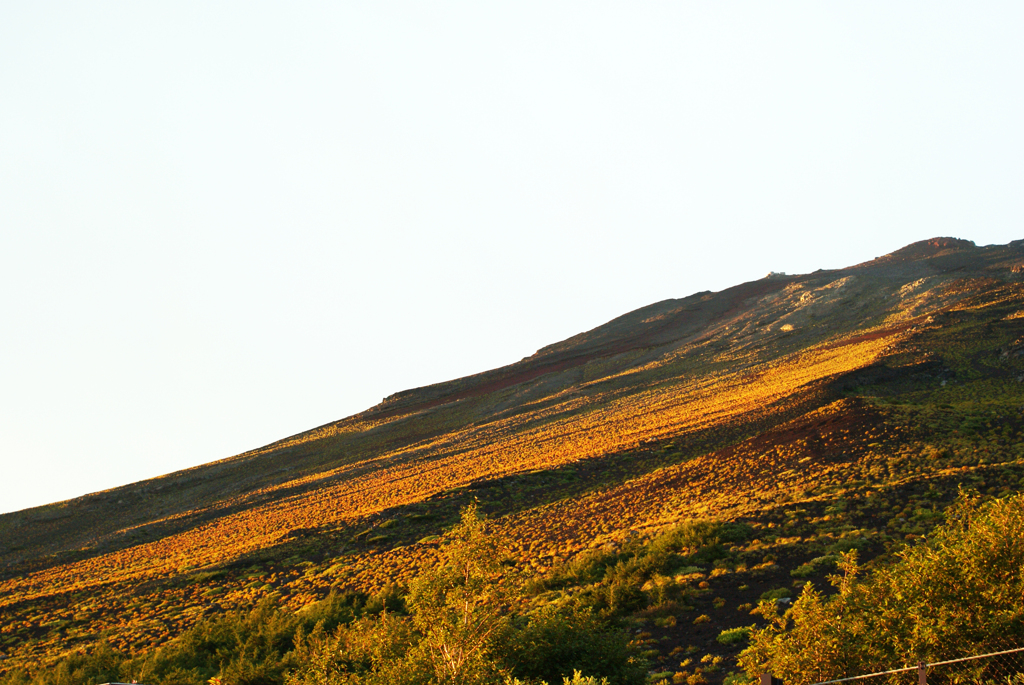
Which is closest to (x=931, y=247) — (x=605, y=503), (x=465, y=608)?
(x=605, y=503)

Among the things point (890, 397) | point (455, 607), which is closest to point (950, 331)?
point (890, 397)

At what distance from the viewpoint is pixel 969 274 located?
73625 mm

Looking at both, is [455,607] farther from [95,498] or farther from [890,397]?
[95,498]

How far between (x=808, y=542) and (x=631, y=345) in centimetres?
6499

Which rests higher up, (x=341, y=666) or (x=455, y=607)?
(x=455, y=607)

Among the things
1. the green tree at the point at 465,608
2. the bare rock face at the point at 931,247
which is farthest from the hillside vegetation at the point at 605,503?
the bare rock face at the point at 931,247

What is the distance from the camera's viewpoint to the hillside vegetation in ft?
75.4

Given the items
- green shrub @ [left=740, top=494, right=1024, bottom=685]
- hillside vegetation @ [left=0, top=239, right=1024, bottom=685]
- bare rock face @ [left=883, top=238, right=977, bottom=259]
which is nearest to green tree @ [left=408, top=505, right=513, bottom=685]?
hillside vegetation @ [left=0, top=239, right=1024, bottom=685]

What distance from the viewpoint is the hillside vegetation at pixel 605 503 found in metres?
23.0

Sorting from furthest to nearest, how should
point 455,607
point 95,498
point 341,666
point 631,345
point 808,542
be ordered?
point 631,345
point 95,498
point 808,542
point 341,666
point 455,607

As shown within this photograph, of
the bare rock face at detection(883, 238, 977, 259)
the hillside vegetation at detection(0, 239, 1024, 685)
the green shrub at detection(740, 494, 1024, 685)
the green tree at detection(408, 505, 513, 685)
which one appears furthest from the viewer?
the bare rock face at detection(883, 238, 977, 259)

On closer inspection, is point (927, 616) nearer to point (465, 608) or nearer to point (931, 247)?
point (465, 608)

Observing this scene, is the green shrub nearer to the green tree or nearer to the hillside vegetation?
the hillside vegetation

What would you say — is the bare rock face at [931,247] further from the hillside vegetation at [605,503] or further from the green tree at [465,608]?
the green tree at [465,608]
